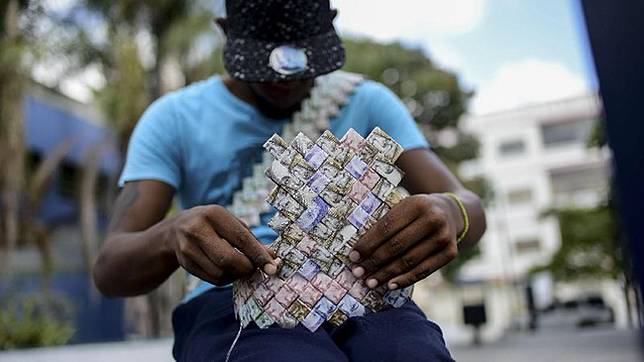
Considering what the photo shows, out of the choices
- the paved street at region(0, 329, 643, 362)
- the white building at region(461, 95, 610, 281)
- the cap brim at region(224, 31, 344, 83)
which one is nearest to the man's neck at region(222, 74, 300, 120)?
the cap brim at region(224, 31, 344, 83)

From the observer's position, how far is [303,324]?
1.11 meters

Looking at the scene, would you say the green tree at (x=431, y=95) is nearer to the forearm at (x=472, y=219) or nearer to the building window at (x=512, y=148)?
the forearm at (x=472, y=219)

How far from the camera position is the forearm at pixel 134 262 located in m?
1.27

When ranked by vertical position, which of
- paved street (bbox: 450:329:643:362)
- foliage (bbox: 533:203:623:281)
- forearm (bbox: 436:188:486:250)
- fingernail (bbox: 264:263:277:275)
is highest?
fingernail (bbox: 264:263:277:275)

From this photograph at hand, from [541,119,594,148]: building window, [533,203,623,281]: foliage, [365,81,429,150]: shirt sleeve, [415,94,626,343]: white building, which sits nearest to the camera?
[365,81,429,150]: shirt sleeve

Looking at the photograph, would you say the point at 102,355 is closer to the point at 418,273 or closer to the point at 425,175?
the point at 425,175

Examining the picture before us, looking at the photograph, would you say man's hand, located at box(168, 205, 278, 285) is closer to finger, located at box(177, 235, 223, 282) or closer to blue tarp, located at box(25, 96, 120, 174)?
finger, located at box(177, 235, 223, 282)

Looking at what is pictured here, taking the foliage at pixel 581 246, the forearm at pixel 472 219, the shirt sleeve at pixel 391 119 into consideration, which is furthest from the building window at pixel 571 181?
the forearm at pixel 472 219

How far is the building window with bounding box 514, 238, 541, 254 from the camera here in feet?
129

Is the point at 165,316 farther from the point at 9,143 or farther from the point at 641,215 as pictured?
the point at 641,215

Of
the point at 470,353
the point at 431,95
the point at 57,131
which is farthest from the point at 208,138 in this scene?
the point at 57,131

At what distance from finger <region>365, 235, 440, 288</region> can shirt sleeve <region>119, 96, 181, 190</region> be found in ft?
1.78

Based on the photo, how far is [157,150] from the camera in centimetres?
148

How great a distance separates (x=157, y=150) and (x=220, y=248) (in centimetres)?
47
